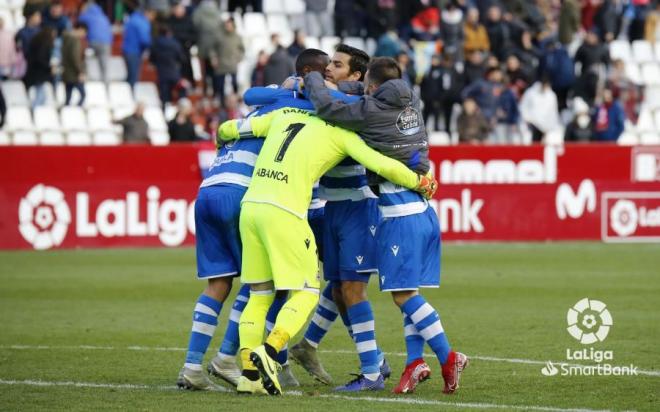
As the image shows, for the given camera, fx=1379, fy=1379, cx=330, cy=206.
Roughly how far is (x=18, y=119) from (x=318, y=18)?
25.5 ft

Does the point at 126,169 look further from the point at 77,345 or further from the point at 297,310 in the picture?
the point at 297,310

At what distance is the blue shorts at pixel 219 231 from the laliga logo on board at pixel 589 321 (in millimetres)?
3776

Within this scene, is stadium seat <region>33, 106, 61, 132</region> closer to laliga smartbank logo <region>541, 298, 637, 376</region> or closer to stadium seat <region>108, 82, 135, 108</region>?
stadium seat <region>108, 82, 135, 108</region>

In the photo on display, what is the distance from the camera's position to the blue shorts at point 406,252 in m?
9.36

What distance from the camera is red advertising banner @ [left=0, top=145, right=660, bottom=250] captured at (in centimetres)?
2191

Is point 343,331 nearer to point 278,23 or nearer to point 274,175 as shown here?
point 274,175

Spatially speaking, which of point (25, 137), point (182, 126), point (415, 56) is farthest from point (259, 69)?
point (25, 137)

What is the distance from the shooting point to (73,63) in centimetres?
2688

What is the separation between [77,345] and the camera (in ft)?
39.6

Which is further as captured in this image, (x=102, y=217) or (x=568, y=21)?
(x=568, y=21)

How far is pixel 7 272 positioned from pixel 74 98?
9.61m

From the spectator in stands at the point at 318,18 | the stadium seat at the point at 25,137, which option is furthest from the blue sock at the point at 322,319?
the spectator in stands at the point at 318,18

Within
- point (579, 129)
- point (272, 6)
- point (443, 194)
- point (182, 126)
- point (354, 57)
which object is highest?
point (272, 6)

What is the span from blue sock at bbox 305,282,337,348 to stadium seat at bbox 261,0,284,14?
71.7ft
